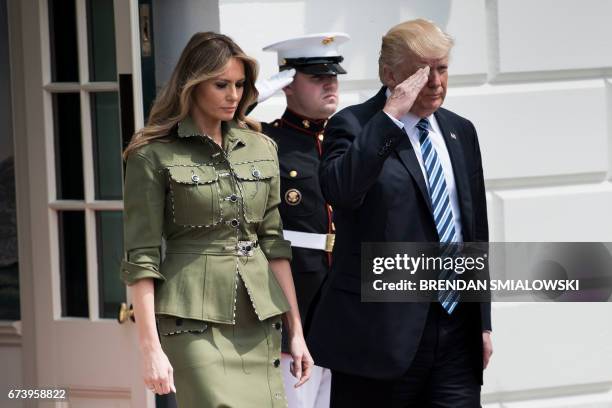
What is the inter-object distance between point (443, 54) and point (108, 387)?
2208 mm

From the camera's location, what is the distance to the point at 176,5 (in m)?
5.42

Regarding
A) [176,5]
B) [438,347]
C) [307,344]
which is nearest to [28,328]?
[176,5]

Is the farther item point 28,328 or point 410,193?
point 28,328

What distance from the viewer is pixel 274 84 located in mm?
4652

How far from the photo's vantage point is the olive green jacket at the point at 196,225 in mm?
3545

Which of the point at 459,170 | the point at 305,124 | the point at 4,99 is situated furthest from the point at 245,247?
the point at 4,99

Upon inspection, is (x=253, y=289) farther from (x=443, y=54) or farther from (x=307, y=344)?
(x=443, y=54)

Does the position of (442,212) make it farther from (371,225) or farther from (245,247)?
(245,247)

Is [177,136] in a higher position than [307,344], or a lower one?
higher

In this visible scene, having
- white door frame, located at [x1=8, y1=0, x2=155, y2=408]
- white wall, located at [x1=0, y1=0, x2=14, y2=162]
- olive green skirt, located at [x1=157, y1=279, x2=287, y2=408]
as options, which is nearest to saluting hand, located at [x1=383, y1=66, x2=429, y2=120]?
olive green skirt, located at [x1=157, y1=279, x2=287, y2=408]

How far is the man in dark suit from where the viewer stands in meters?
3.71

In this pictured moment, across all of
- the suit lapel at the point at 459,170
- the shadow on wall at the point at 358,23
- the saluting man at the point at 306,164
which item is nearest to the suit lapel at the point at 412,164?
the suit lapel at the point at 459,170

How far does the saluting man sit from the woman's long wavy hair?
99 centimetres

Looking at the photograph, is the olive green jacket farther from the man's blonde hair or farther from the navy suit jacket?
the man's blonde hair
